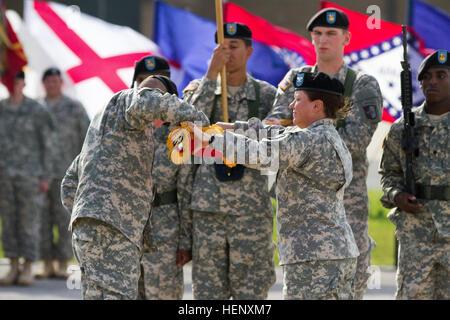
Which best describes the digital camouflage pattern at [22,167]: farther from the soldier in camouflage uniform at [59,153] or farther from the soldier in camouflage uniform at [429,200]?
the soldier in camouflage uniform at [429,200]

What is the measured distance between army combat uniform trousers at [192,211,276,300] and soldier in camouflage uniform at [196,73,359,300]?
142 cm

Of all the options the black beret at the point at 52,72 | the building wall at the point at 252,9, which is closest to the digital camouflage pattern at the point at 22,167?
the black beret at the point at 52,72

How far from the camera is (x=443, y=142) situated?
7.05 metres

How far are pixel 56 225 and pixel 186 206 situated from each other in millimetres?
4446

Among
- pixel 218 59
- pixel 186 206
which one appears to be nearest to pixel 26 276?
pixel 186 206

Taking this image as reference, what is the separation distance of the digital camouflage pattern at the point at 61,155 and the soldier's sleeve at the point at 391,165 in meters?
5.10

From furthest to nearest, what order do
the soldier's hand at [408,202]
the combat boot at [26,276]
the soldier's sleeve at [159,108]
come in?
the combat boot at [26,276], the soldier's hand at [408,202], the soldier's sleeve at [159,108]

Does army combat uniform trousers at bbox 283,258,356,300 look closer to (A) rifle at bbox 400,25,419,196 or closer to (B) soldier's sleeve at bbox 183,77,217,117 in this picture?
(A) rifle at bbox 400,25,419,196

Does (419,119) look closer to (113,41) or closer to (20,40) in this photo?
(113,41)

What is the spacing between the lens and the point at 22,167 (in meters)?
11.2

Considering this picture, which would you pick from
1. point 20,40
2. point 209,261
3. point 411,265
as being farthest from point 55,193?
point 411,265

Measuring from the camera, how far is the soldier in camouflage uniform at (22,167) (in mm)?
11164

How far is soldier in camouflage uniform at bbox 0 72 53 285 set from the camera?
11.2 meters
